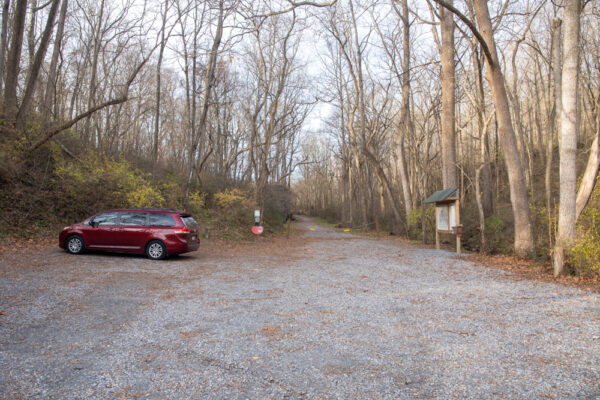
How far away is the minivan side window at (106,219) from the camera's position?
36.6ft

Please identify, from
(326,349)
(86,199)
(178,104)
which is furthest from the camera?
(178,104)

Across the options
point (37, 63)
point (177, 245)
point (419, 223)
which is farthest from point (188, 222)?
point (419, 223)

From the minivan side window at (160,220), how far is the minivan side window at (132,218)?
0.21 metres

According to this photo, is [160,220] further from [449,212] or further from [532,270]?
[532,270]

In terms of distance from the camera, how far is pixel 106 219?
11219mm

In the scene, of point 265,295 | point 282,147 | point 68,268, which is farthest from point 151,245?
point 282,147

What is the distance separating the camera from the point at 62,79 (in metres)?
27.2

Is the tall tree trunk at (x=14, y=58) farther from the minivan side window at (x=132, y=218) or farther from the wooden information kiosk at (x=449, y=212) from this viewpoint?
the wooden information kiosk at (x=449, y=212)

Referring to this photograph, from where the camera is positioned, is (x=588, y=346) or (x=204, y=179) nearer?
(x=588, y=346)

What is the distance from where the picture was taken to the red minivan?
434 inches

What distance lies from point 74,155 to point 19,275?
11288 mm

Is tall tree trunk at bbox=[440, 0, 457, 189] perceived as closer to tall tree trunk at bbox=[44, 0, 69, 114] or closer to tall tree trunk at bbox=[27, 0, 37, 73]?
tall tree trunk at bbox=[44, 0, 69, 114]

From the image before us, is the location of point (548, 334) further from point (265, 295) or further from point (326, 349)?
point (265, 295)

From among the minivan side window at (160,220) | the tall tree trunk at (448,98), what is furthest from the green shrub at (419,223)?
the minivan side window at (160,220)
